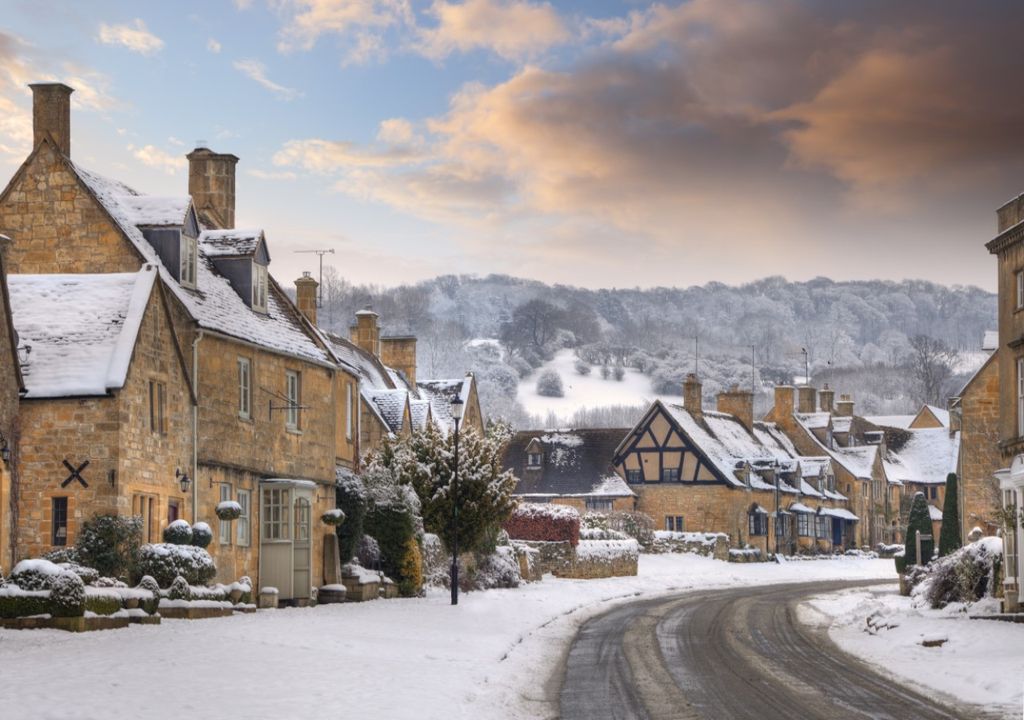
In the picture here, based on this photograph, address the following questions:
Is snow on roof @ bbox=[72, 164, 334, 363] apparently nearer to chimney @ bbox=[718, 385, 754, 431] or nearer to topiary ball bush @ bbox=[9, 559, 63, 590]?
topiary ball bush @ bbox=[9, 559, 63, 590]

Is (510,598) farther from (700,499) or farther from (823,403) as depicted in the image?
(823,403)

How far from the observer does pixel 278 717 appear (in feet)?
51.7

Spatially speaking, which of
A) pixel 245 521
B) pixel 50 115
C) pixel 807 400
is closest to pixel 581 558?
pixel 245 521

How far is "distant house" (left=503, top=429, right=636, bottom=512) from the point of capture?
261ft

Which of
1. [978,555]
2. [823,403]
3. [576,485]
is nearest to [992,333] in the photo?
[978,555]

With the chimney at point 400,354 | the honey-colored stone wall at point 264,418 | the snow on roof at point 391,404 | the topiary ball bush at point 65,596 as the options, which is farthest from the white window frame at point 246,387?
the chimney at point 400,354

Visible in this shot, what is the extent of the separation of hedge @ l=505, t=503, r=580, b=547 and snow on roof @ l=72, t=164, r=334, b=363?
59.5 feet

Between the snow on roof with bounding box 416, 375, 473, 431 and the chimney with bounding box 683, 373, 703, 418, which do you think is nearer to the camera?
the snow on roof with bounding box 416, 375, 473, 431

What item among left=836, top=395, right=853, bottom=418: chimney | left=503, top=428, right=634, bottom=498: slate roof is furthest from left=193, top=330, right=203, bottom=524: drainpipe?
left=836, top=395, right=853, bottom=418: chimney

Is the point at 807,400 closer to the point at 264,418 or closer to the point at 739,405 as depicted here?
the point at 739,405

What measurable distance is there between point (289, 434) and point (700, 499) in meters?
46.4

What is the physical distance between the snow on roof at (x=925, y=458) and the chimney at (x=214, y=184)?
7255 centimetres

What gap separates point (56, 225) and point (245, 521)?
8234mm

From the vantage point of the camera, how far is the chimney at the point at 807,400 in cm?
11162
